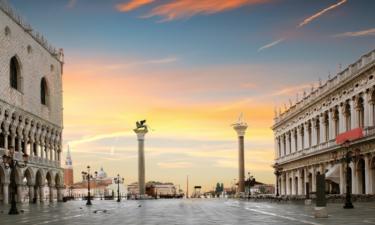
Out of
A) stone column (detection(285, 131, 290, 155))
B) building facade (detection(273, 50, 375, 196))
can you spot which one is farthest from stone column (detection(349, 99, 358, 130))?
stone column (detection(285, 131, 290, 155))

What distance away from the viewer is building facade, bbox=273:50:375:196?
200ft

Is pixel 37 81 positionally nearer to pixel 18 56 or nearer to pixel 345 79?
pixel 18 56

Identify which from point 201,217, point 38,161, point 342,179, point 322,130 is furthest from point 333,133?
point 201,217

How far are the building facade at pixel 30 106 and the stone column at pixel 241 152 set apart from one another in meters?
35.3

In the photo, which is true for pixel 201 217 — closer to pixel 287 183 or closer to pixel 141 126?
pixel 287 183

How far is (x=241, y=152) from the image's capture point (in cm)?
12388

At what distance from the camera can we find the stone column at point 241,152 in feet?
399

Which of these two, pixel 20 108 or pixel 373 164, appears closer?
pixel 373 164

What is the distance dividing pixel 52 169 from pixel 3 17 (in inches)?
1147

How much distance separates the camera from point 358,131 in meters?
62.3

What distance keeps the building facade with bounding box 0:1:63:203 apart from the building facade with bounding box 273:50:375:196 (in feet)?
115

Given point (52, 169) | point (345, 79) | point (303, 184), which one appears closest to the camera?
point (345, 79)

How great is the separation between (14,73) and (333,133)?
4008 cm

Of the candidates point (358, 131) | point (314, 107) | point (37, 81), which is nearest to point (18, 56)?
point (37, 81)
